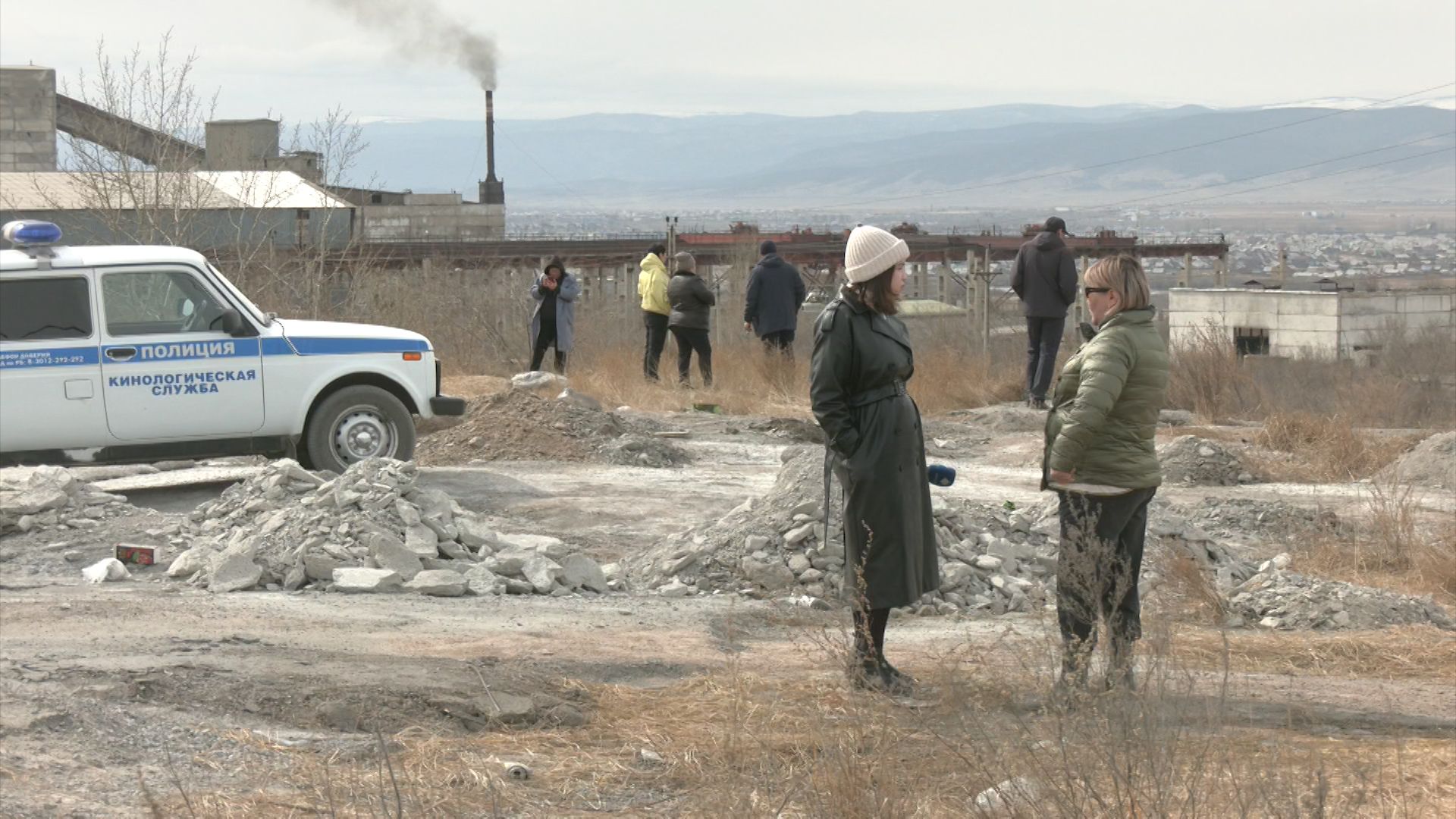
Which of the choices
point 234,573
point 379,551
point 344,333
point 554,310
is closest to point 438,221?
→ point 554,310

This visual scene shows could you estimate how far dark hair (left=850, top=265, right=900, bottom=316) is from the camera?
6.30 metres

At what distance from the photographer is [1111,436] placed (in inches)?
253

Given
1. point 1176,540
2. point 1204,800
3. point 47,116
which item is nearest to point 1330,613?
point 1176,540

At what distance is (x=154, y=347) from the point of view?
11.8 meters

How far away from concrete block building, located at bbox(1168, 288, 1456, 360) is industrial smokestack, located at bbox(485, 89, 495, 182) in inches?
1478

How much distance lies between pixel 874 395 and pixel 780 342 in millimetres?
13625

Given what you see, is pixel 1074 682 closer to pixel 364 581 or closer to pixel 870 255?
pixel 870 255

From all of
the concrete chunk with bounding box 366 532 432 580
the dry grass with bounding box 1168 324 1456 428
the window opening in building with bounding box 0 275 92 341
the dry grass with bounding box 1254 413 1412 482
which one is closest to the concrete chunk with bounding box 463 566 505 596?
the concrete chunk with bounding box 366 532 432 580

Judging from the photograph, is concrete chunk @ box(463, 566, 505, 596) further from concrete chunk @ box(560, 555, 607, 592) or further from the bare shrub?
the bare shrub

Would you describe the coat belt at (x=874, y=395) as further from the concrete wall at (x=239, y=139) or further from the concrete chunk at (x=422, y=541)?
the concrete wall at (x=239, y=139)

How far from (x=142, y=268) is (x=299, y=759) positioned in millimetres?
6900

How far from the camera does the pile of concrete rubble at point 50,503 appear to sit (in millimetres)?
10852

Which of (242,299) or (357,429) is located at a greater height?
(242,299)

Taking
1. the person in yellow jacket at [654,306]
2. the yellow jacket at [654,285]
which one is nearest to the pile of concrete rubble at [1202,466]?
the person in yellow jacket at [654,306]
